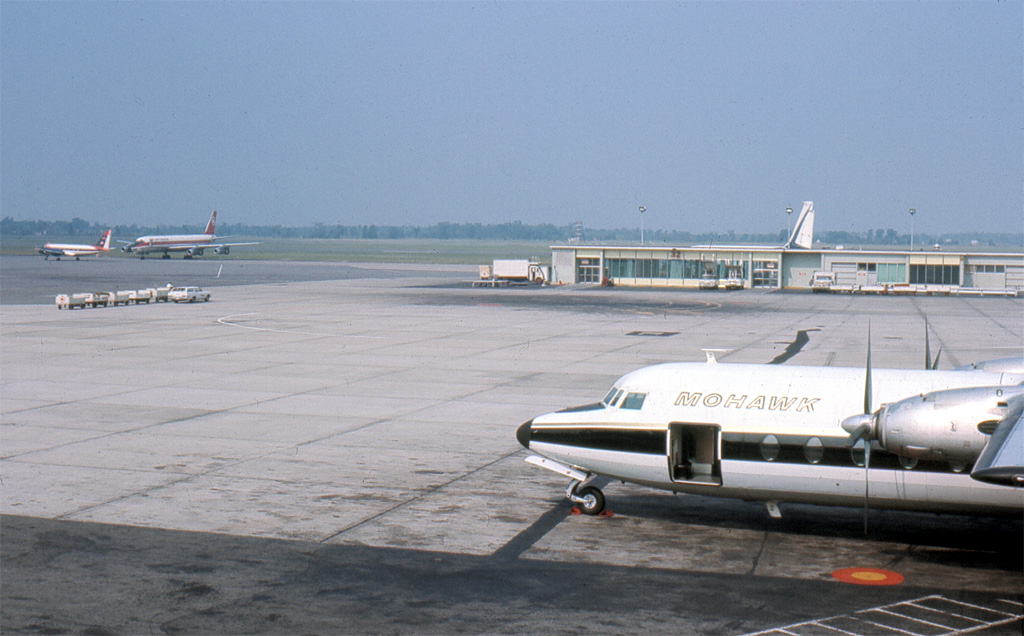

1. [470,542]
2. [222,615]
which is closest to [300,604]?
[222,615]

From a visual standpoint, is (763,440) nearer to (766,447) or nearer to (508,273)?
(766,447)

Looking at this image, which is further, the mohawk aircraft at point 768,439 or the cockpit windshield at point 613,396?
the cockpit windshield at point 613,396

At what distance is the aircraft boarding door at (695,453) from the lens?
1952 cm

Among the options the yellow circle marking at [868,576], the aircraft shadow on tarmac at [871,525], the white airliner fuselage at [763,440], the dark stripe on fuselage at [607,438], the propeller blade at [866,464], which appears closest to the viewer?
the propeller blade at [866,464]

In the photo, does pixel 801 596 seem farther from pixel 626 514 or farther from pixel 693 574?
pixel 626 514

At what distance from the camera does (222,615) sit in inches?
604

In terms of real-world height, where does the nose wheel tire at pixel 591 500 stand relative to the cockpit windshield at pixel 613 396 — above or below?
below

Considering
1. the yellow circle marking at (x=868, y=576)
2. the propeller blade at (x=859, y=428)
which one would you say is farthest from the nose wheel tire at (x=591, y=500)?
the propeller blade at (x=859, y=428)

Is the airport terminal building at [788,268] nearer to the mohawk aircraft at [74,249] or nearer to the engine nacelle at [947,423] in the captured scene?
the mohawk aircraft at [74,249]

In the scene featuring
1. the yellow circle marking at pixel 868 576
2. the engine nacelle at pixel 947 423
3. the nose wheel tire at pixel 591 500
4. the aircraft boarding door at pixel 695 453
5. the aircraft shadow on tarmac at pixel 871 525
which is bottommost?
the aircraft shadow on tarmac at pixel 871 525

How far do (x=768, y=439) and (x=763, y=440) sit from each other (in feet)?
0.33

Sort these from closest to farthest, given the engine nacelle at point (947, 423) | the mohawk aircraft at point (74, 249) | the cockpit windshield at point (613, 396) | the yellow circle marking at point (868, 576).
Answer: the engine nacelle at point (947, 423), the yellow circle marking at point (868, 576), the cockpit windshield at point (613, 396), the mohawk aircraft at point (74, 249)

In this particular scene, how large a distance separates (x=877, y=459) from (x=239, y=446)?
1810 centimetres

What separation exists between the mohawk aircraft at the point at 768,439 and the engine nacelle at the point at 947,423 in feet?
0.93
